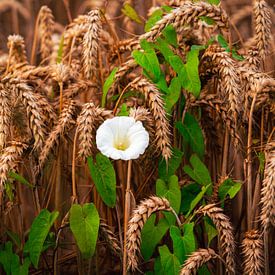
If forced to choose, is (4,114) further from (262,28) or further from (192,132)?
(262,28)

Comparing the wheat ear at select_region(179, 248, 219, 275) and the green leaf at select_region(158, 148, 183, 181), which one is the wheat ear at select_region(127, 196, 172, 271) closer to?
the wheat ear at select_region(179, 248, 219, 275)

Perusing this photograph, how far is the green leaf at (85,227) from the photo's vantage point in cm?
215

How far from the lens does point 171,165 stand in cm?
238

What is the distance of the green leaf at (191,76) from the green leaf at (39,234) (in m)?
0.57

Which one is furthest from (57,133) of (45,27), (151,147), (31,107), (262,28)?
(45,27)

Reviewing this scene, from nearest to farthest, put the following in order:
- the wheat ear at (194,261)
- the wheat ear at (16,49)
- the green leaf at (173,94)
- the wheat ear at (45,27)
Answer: the wheat ear at (194,261)
the green leaf at (173,94)
the wheat ear at (16,49)
the wheat ear at (45,27)

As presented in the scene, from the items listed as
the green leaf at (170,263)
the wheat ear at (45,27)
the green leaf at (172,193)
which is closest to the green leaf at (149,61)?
the green leaf at (172,193)

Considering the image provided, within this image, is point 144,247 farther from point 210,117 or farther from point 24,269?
point 210,117

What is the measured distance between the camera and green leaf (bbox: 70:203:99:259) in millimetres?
2154

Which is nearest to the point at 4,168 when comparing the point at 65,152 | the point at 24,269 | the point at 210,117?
the point at 24,269

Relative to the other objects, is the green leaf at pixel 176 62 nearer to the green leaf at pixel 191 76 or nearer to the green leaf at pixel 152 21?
the green leaf at pixel 191 76

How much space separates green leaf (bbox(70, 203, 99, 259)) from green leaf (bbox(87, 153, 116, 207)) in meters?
0.06

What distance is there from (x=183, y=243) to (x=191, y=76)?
528 millimetres

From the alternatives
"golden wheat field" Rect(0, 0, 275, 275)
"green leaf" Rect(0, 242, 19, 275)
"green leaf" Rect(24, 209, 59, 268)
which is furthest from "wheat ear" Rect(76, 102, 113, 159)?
"green leaf" Rect(0, 242, 19, 275)
